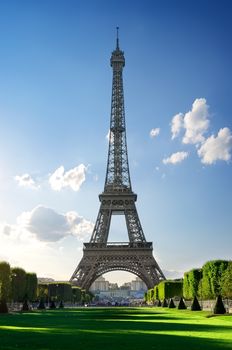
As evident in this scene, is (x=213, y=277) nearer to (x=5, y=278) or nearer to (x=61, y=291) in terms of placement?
(x=5, y=278)

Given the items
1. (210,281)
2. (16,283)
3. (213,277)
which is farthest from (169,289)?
(213,277)

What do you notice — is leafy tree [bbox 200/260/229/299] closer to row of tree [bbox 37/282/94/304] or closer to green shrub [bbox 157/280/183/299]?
green shrub [bbox 157/280/183/299]

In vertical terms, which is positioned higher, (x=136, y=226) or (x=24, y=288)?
(x=136, y=226)

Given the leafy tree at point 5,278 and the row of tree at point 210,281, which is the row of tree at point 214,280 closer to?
the row of tree at point 210,281

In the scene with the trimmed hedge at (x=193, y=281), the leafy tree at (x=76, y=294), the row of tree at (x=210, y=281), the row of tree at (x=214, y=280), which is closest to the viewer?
the row of tree at (x=214, y=280)

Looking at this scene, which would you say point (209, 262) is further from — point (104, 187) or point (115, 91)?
point (115, 91)

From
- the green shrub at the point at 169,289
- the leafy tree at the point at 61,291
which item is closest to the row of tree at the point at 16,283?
the leafy tree at the point at 61,291

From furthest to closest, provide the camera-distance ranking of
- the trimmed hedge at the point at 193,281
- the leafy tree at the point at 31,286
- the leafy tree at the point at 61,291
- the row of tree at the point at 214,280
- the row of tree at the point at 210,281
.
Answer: the leafy tree at the point at 61,291, the leafy tree at the point at 31,286, the trimmed hedge at the point at 193,281, the row of tree at the point at 210,281, the row of tree at the point at 214,280

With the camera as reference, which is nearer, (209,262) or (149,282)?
(209,262)

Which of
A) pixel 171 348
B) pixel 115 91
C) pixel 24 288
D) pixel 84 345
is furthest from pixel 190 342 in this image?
pixel 115 91
